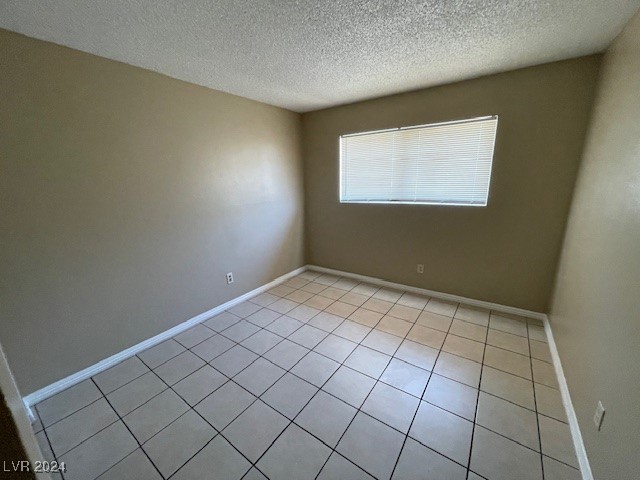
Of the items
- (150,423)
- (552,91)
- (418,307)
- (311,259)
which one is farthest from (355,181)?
(150,423)

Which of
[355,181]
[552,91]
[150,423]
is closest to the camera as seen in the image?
[150,423]

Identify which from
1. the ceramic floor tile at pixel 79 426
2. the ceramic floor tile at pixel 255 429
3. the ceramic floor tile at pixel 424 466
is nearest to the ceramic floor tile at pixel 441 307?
the ceramic floor tile at pixel 424 466

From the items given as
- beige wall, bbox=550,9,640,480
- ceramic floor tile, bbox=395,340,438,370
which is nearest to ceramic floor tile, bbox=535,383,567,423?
beige wall, bbox=550,9,640,480

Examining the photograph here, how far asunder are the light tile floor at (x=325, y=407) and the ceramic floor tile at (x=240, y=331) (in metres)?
0.01

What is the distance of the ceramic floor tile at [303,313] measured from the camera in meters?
2.60

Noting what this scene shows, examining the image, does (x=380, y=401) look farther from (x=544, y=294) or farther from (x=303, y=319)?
(x=544, y=294)

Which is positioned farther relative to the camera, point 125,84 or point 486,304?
point 486,304

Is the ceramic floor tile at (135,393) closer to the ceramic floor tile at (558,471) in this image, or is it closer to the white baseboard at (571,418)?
the ceramic floor tile at (558,471)

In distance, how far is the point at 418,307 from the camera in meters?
2.75

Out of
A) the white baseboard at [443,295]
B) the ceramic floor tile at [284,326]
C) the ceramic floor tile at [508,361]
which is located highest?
the white baseboard at [443,295]

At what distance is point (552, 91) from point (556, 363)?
214 centimetres

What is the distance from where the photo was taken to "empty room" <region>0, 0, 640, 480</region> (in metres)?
1.30

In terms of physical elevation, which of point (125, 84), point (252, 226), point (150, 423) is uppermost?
point (125, 84)

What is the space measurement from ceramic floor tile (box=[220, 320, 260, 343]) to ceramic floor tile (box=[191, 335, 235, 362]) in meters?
0.05
